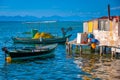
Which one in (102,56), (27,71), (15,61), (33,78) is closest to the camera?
(33,78)

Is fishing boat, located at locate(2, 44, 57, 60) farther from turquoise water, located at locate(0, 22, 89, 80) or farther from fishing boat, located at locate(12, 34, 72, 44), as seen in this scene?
fishing boat, located at locate(12, 34, 72, 44)

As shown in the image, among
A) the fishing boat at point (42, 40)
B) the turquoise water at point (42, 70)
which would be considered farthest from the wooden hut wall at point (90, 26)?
the fishing boat at point (42, 40)

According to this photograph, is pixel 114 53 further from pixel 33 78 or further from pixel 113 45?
pixel 33 78

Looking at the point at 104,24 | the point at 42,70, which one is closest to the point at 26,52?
the point at 42,70

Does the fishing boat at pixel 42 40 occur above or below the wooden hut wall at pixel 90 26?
below

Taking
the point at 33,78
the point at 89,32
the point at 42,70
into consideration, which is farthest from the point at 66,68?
the point at 89,32

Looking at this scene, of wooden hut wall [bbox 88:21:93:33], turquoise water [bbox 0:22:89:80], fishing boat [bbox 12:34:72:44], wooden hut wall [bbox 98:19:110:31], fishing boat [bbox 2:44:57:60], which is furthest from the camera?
fishing boat [bbox 12:34:72:44]

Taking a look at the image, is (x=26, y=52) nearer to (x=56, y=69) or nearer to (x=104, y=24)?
(x=56, y=69)

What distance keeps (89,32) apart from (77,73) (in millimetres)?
18862

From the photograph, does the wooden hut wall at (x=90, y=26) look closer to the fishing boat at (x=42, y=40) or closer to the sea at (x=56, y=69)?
the sea at (x=56, y=69)

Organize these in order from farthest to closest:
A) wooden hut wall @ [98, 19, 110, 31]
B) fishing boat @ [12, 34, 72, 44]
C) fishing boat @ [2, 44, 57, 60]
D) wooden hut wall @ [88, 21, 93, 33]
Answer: fishing boat @ [12, 34, 72, 44]
wooden hut wall @ [88, 21, 93, 33]
wooden hut wall @ [98, 19, 110, 31]
fishing boat @ [2, 44, 57, 60]

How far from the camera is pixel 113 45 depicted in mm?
51938

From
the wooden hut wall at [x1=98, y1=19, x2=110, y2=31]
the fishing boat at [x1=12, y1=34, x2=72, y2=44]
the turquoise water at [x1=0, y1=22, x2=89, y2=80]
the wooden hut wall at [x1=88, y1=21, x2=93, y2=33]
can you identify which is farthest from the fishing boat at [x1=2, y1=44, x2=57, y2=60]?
the fishing boat at [x1=12, y1=34, x2=72, y2=44]

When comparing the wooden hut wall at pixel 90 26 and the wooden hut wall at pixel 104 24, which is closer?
the wooden hut wall at pixel 104 24
